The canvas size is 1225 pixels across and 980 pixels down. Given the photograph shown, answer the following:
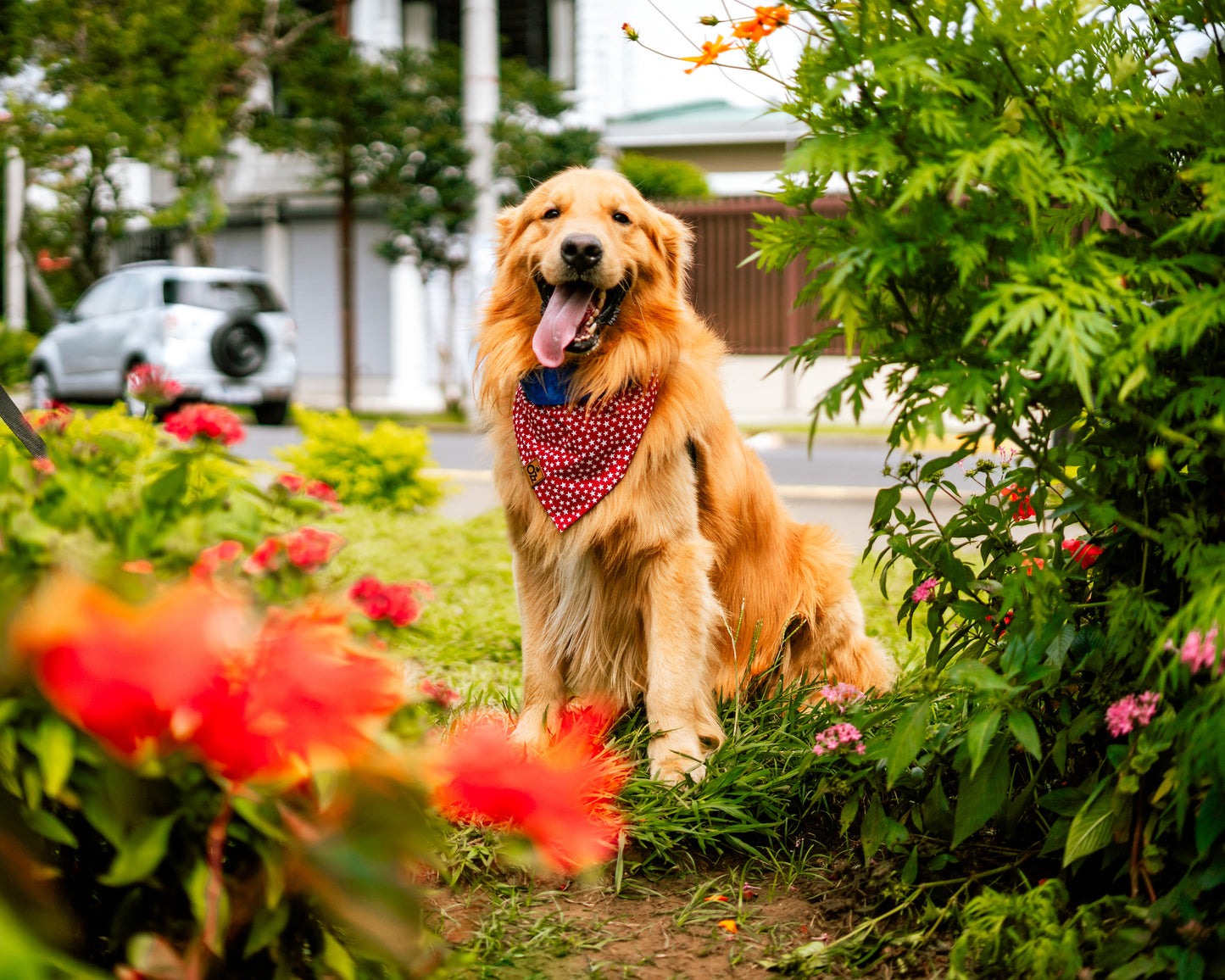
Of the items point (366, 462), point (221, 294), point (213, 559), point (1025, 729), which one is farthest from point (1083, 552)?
point (221, 294)

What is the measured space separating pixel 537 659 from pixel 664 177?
1425 centimetres

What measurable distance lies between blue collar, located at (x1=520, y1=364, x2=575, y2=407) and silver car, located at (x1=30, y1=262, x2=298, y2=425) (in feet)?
36.0

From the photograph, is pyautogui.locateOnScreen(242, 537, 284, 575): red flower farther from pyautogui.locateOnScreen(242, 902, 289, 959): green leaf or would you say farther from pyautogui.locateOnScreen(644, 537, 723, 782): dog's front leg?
pyautogui.locateOnScreen(644, 537, 723, 782): dog's front leg

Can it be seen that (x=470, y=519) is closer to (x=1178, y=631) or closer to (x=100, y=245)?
(x=1178, y=631)

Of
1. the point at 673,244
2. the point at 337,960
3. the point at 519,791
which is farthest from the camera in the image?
the point at 673,244

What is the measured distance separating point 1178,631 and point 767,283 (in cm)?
1329

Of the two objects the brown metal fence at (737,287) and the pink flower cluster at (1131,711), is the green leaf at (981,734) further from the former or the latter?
the brown metal fence at (737,287)

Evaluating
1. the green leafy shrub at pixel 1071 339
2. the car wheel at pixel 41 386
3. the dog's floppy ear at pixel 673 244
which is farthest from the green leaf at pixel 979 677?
the car wheel at pixel 41 386

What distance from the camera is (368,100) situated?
52.0ft

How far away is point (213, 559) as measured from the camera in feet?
4.40

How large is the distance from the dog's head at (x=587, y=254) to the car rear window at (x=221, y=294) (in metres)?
11.4

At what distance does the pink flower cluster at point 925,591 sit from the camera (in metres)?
2.19

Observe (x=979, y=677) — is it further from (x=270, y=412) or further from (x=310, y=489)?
(x=270, y=412)

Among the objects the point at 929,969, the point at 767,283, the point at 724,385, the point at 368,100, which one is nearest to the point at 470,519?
the point at 724,385
